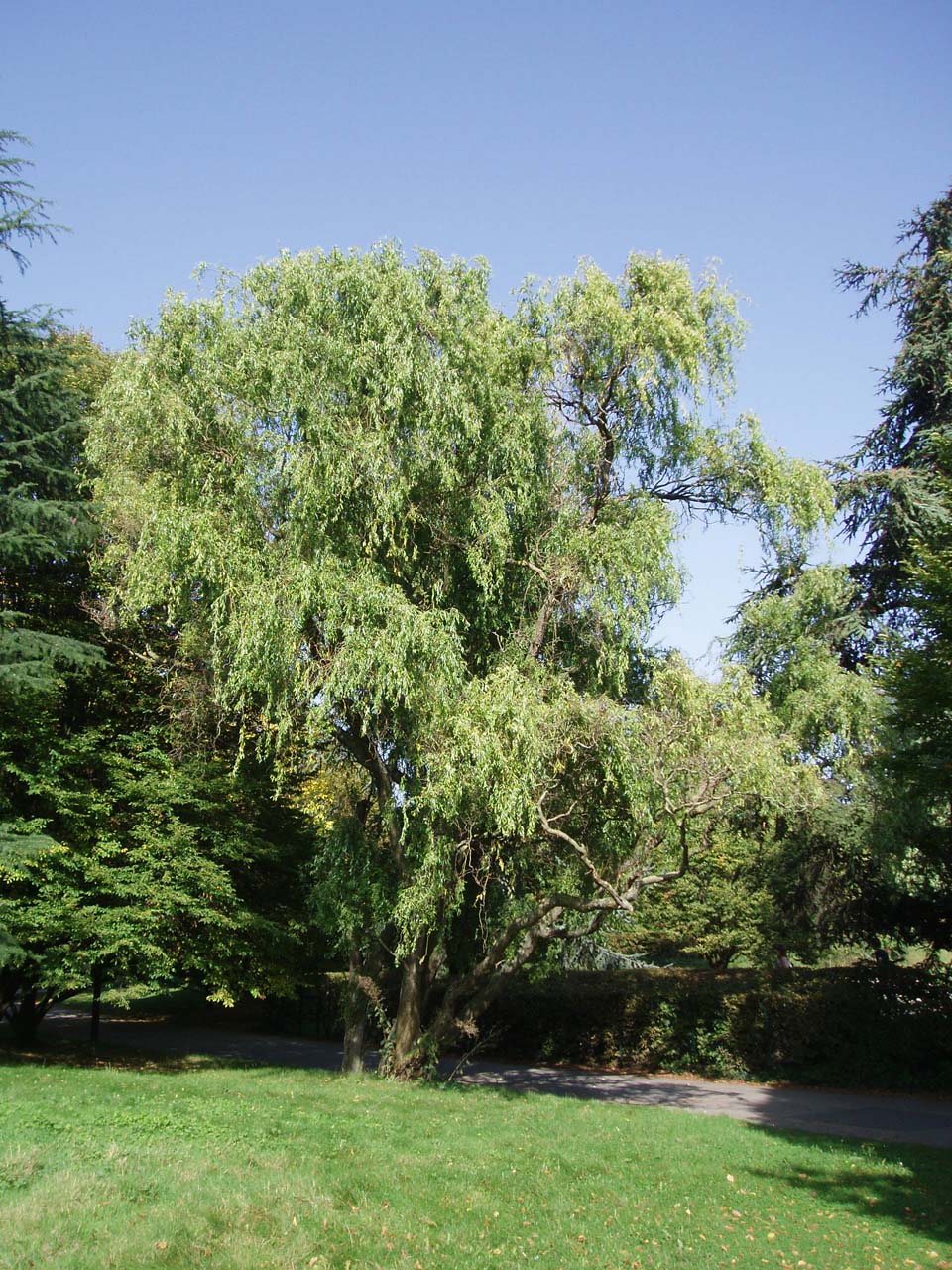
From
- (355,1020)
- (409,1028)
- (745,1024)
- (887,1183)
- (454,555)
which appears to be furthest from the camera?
(745,1024)

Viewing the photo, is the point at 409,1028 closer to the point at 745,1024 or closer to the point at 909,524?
the point at 745,1024

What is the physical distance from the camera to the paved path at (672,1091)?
40.7 ft

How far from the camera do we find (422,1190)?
7.20 m

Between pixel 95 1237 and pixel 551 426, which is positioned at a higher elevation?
pixel 551 426

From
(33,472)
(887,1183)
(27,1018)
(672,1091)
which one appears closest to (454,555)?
(33,472)

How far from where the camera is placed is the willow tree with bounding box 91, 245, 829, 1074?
1108 cm

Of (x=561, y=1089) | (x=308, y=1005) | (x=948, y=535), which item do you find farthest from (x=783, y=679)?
(x=308, y=1005)

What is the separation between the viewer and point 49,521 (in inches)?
492

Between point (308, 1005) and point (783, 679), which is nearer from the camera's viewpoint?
point (783, 679)

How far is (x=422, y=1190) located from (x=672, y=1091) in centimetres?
997

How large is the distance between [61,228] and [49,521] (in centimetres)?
408

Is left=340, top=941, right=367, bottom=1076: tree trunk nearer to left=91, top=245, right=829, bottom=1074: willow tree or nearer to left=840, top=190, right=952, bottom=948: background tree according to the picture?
left=91, top=245, right=829, bottom=1074: willow tree

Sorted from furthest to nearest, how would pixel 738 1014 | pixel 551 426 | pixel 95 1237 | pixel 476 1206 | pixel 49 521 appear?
pixel 738 1014 < pixel 551 426 < pixel 49 521 < pixel 476 1206 < pixel 95 1237

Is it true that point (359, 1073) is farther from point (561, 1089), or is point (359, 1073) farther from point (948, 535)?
point (948, 535)
